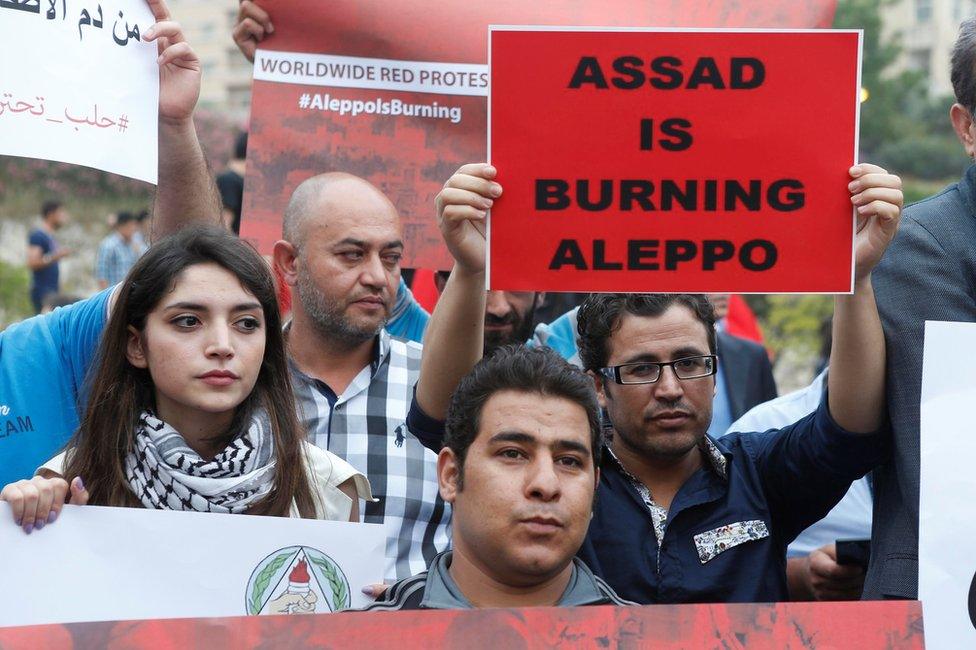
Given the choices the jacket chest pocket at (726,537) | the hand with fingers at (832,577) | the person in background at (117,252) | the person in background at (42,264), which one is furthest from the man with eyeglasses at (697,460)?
the person in background at (42,264)

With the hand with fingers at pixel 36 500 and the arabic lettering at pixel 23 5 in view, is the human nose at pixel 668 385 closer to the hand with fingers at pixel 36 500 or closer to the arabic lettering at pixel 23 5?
the hand with fingers at pixel 36 500

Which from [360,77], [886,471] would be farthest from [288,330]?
[886,471]

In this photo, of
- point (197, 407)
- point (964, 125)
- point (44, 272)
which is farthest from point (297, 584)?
point (44, 272)

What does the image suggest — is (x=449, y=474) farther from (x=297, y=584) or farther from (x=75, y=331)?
(x=75, y=331)

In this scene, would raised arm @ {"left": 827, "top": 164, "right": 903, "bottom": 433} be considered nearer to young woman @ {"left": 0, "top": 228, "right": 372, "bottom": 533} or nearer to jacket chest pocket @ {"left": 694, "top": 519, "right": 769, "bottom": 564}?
jacket chest pocket @ {"left": 694, "top": 519, "right": 769, "bottom": 564}

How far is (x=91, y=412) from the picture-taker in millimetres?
3156

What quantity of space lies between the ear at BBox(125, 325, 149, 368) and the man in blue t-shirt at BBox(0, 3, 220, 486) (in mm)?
172

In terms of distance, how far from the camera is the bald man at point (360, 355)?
12.2 feet

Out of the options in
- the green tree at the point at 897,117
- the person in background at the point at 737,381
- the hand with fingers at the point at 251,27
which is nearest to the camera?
the hand with fingers at the point at 251,27

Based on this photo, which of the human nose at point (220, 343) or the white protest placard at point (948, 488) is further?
the human nose at point (220, 343)

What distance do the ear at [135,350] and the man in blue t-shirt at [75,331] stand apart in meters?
0.17

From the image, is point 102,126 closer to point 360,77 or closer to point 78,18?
point 78,18

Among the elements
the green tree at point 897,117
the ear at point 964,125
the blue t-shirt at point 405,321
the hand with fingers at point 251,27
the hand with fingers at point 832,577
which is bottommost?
the hand with fingers at point 832,577

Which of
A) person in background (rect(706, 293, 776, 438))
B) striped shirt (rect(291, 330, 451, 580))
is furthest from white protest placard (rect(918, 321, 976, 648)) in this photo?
person in background (rect(706, 293, 776, 438))
